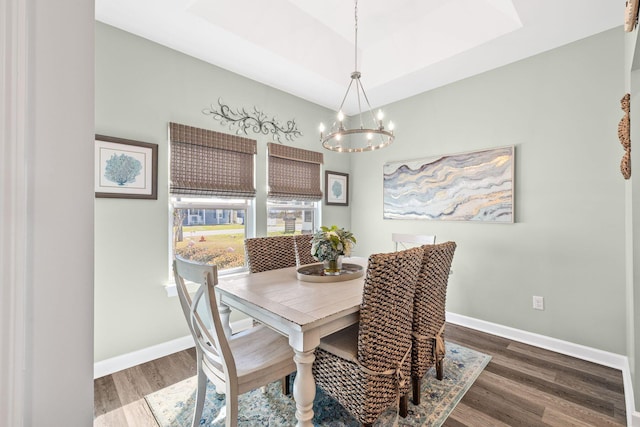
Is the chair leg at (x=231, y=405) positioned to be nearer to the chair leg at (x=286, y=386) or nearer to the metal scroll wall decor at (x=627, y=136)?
the chair leg at (x=286, y=386)

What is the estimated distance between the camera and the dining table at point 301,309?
1.34m

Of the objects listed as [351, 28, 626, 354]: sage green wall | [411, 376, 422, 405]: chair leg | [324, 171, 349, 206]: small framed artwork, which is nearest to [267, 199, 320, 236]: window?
[324, 171, 349, 206]: small framed artwork

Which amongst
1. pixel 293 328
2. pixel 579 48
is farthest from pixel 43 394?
pixel 579 48

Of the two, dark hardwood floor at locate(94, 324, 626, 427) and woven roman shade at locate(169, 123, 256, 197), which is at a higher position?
woven roman shade at locate(169, 123, 256, 197)

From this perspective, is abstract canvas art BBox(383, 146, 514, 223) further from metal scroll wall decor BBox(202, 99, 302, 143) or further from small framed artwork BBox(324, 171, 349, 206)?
metal scroll wall decor BBox(202, 99, 302, 143)

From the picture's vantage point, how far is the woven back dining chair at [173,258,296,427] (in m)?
1.26

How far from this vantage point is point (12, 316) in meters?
0.43

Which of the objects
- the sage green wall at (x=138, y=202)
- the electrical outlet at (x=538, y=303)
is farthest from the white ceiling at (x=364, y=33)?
the electrical outlet at (x=538, y=303)

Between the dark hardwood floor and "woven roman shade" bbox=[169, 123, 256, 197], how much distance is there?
58.0 inches

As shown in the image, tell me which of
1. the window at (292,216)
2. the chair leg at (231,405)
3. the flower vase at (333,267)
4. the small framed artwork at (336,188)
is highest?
the small framed artwork at (336,188)

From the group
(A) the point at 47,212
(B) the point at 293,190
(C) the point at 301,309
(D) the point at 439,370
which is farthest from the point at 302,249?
(A) the point at 47,212

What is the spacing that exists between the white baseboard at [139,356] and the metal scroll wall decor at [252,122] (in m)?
2.09

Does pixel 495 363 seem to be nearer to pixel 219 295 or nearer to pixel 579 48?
pixel 219 295

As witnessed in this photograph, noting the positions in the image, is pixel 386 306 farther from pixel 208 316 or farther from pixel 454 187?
pixel 454 187
